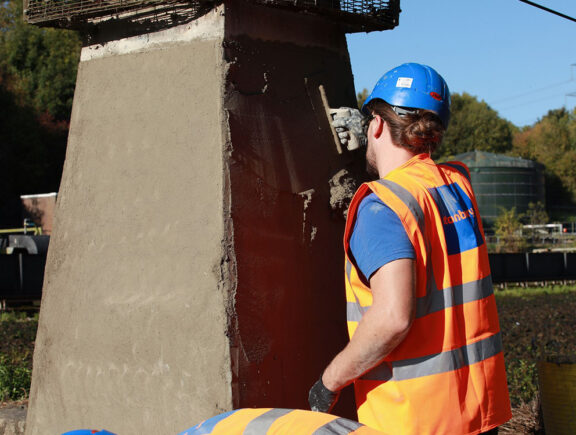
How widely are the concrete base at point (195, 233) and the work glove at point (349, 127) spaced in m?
0.07

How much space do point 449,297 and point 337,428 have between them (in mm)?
563

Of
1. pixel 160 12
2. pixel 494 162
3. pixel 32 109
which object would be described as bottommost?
pixel 160 12

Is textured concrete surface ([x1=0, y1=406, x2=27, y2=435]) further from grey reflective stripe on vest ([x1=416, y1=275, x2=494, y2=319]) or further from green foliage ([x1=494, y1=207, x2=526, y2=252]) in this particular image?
green foliage ([x1=494, y1=207, x2=526, y2=252])

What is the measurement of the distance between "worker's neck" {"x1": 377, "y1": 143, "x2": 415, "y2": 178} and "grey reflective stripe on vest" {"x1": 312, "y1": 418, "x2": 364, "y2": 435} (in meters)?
0.87

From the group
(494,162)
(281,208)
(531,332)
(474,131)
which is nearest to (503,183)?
(494,162)

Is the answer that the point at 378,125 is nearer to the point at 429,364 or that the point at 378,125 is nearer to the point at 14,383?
the point at 429,364

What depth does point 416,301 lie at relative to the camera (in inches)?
92.4

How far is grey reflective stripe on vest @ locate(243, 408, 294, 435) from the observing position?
2.21 meters

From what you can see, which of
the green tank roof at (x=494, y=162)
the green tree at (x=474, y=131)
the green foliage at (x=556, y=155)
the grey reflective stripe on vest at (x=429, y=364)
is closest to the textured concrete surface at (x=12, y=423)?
the grey reflective stripe on vest at (x=429, y=364)

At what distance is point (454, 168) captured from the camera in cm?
282

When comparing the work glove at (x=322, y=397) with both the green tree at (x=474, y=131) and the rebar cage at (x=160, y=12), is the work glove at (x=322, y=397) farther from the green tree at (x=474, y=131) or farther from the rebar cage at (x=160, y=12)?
the green tree at (x=474, y=131)

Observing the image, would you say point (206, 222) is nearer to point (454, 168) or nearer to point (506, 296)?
point (454, 168)

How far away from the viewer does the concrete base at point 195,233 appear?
3406 millimetres

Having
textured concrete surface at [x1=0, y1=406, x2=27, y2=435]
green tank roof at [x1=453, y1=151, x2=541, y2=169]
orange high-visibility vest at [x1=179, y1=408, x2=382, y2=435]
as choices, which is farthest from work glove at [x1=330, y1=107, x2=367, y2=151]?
green tank roof at [x1=453, y1=151, x2=541, y2=169]
